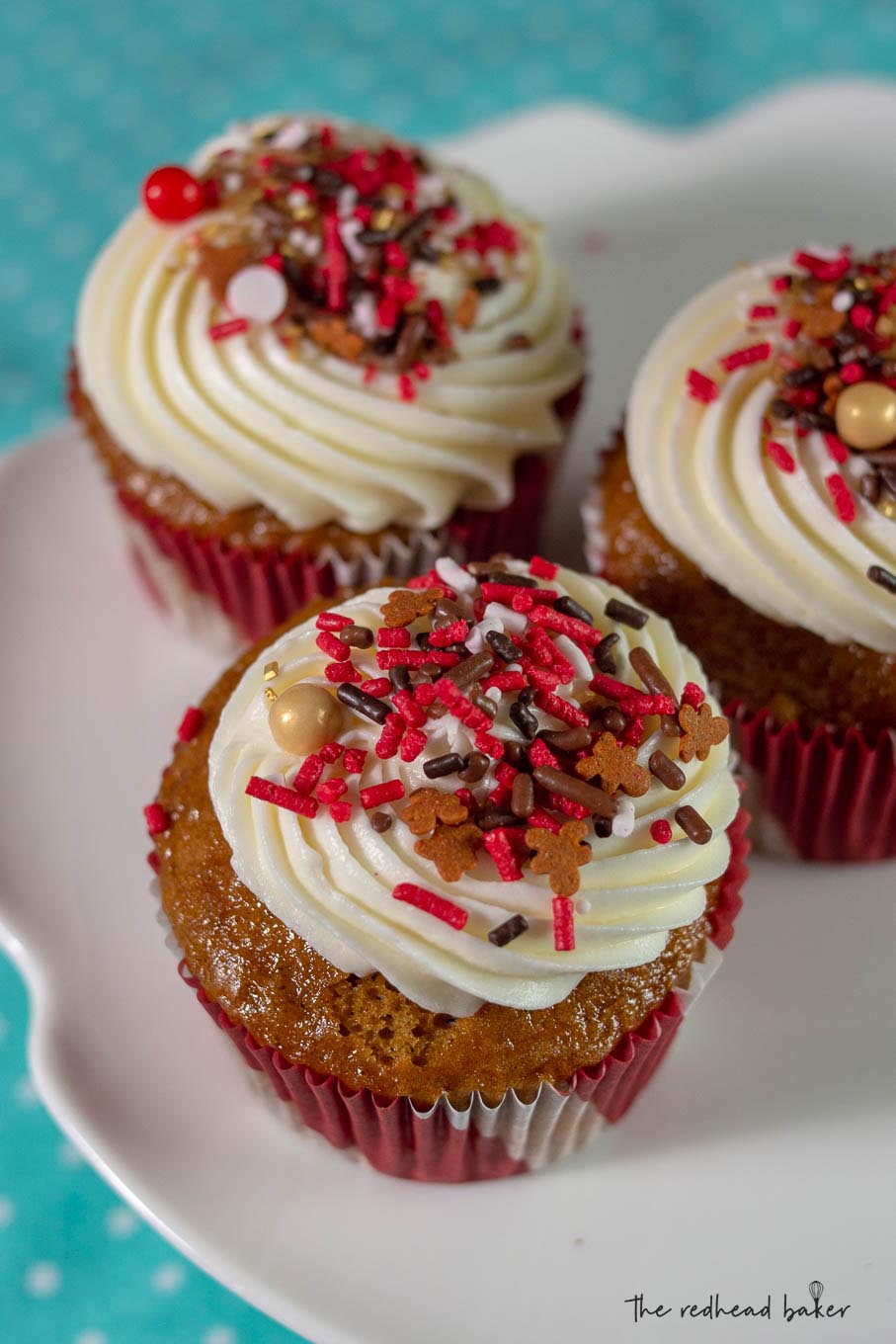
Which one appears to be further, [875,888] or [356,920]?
[875,888]

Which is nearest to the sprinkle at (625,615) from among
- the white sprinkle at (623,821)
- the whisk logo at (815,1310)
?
the white sprinkle at (623,821)

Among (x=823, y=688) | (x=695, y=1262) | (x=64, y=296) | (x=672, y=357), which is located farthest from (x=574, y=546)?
(x=64, y=296)

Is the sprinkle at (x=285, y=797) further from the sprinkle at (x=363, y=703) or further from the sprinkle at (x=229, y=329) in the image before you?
the sprinkle at (x=229, y=329)

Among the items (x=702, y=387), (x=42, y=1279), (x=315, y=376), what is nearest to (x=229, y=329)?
(x=315, y=376)

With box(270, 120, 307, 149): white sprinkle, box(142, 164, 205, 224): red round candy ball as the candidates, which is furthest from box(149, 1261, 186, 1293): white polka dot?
box(270, 120, 307, 149): white sprinkle

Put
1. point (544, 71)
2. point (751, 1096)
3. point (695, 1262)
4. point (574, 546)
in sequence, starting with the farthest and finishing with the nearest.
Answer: point (544, 71), point (574, 546), point (751, 1096), point (695, 1262)

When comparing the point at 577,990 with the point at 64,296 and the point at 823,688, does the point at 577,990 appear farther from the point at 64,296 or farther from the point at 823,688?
the point at 64,296
